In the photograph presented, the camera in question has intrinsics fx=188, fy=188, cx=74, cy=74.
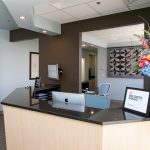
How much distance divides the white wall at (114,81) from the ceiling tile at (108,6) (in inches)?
163

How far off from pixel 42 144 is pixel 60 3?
2582 mm

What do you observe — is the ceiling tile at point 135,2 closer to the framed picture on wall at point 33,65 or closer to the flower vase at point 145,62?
the flower vase at point 145,62

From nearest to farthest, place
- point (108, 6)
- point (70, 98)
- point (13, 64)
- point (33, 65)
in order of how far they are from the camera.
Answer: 1. point (70, 98)
2. point (108, 6)
3. point (13, 64)
4. point (33, 65)

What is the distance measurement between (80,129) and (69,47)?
348 cm

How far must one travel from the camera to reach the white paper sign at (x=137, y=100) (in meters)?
1.74

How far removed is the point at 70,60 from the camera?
16.2 feet

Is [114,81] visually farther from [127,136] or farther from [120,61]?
[127,136]

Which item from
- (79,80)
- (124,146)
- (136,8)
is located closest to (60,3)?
(136,8)

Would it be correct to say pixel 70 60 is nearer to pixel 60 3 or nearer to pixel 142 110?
pixel 60 3

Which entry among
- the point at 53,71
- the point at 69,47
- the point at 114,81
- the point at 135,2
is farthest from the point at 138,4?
the point at 114,81

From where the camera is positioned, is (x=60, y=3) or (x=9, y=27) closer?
(x=60, y=3)

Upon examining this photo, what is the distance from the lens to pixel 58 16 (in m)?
4.36

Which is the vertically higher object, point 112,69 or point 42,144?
point 112,69

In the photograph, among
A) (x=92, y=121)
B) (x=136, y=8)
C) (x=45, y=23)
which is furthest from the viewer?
(x=45, y=23)
